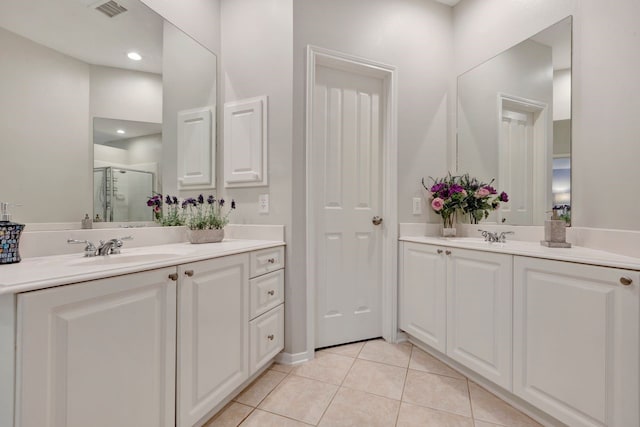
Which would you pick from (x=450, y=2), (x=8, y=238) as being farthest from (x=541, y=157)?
(x=8, y=238)

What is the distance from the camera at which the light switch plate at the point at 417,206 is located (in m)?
2.29

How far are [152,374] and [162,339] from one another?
12 cm

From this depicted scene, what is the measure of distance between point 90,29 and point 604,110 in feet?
8.82

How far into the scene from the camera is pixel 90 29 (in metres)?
1.37

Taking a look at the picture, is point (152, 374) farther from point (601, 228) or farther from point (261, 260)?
point (601, 228)

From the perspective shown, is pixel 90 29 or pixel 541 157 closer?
pixel 90 29

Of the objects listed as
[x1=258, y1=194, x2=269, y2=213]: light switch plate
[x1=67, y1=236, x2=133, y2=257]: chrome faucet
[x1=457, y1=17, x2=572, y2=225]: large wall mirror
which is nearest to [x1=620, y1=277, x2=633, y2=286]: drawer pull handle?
[x1=457, y1=17, x2=572, y2=225]: large wall mirror

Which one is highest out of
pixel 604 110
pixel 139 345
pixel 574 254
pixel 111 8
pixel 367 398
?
pixel 111 8

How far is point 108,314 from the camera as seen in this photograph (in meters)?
0.88

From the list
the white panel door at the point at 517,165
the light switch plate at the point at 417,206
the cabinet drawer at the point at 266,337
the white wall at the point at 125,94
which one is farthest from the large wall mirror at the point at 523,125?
the white wall at the point at 125,94

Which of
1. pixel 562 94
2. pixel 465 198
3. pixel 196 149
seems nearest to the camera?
pixel 562 94

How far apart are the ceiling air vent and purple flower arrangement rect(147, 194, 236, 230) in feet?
3.26

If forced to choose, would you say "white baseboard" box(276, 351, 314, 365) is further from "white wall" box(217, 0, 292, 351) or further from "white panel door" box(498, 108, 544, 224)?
"white panel door" box(498, 108, 544, 224)

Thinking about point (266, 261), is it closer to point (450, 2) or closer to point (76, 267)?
point (76, 267)
